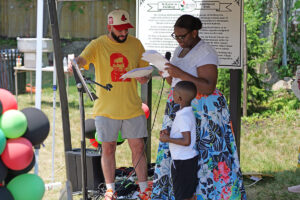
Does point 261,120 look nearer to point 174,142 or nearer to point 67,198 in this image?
point 174,142

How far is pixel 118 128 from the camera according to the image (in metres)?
4.43

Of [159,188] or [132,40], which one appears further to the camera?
[132,40]

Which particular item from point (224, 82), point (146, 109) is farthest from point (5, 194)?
point (224, 82)

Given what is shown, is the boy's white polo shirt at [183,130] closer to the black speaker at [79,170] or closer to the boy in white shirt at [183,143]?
the boy in white shirt at [183,143]

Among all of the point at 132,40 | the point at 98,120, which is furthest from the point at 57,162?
the point at 132,40

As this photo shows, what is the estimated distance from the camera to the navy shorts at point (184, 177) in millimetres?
3586

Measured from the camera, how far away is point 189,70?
3.65m

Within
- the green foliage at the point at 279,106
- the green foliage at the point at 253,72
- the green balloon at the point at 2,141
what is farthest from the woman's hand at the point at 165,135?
the green foliage at the point at 279,106

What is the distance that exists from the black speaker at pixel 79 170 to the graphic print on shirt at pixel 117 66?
3.13 ft

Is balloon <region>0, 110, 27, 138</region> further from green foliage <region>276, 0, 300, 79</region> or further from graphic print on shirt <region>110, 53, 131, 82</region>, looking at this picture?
green foliage <region>276, 0, 300, 79</region>

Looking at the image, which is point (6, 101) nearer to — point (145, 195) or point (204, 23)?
point (145, 195)

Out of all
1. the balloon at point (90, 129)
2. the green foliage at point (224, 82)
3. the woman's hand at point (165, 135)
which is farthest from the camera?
the green foliage at point (224, 82)

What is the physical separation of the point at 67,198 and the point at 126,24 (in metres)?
1.80

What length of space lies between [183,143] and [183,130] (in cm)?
9
